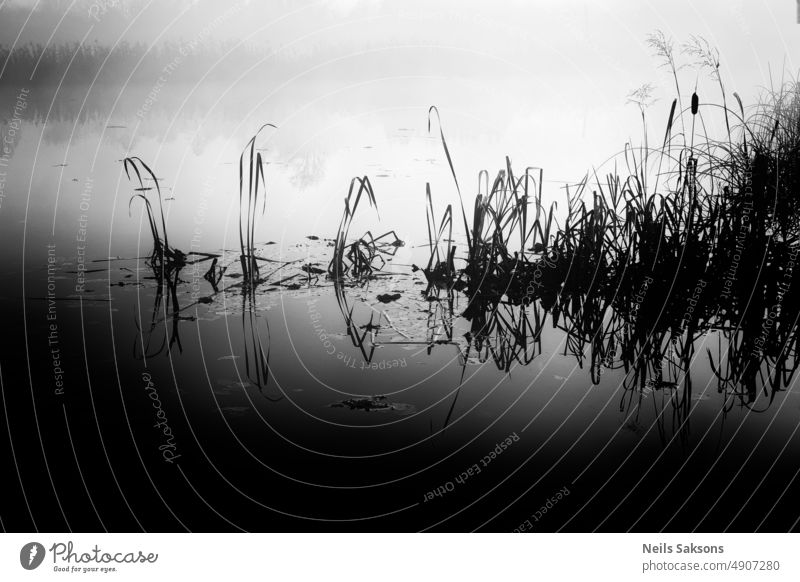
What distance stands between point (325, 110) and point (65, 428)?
6.91ft

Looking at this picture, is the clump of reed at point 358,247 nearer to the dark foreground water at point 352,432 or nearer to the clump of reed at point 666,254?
the clump of reed at point 666,254

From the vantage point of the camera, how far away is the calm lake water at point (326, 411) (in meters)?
2.33

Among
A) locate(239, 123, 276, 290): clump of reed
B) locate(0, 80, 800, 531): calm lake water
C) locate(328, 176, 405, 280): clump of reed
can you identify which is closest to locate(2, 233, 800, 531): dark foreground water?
locate(0, 80, 800, 531): calm lake water

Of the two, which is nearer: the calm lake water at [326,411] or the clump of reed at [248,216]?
the calm lake water at [326,411]

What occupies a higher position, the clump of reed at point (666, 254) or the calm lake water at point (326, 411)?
the clump of reed at point (666, 254)

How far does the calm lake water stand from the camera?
2.33m

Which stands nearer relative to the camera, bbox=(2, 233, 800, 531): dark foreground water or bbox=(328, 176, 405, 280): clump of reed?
bbox=(2, 233, 800, 531): dark foreground water

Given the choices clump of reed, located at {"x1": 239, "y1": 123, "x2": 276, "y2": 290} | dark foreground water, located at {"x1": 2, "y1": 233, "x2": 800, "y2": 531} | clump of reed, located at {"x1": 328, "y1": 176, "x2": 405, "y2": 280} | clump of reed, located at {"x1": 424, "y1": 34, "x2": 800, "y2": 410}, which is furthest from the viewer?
→ clump of reed, located at {"x1": 328, "y1": 176, "x2": 405, "y2": 280}

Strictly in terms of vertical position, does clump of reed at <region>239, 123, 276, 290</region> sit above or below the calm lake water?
above

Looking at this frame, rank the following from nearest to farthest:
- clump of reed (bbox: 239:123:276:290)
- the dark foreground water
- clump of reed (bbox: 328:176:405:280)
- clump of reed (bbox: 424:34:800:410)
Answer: the dark foreground water, clump of reed (bbox: 424:34:800:410), clump of reed (bbox: 239:123:276:290), clump of reed (bbox: 328:176:405:280)

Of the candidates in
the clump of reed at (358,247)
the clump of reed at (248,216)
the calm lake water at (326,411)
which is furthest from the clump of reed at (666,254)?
the clump of reed at (248,216)

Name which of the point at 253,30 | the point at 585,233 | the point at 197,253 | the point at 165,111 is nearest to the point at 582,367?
the point at 585,233

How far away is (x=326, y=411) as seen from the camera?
253 centimetres

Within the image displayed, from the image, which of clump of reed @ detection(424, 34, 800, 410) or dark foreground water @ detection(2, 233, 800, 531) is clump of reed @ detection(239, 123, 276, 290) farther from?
clump of reed @ detection(424, 34, 800, 410)
